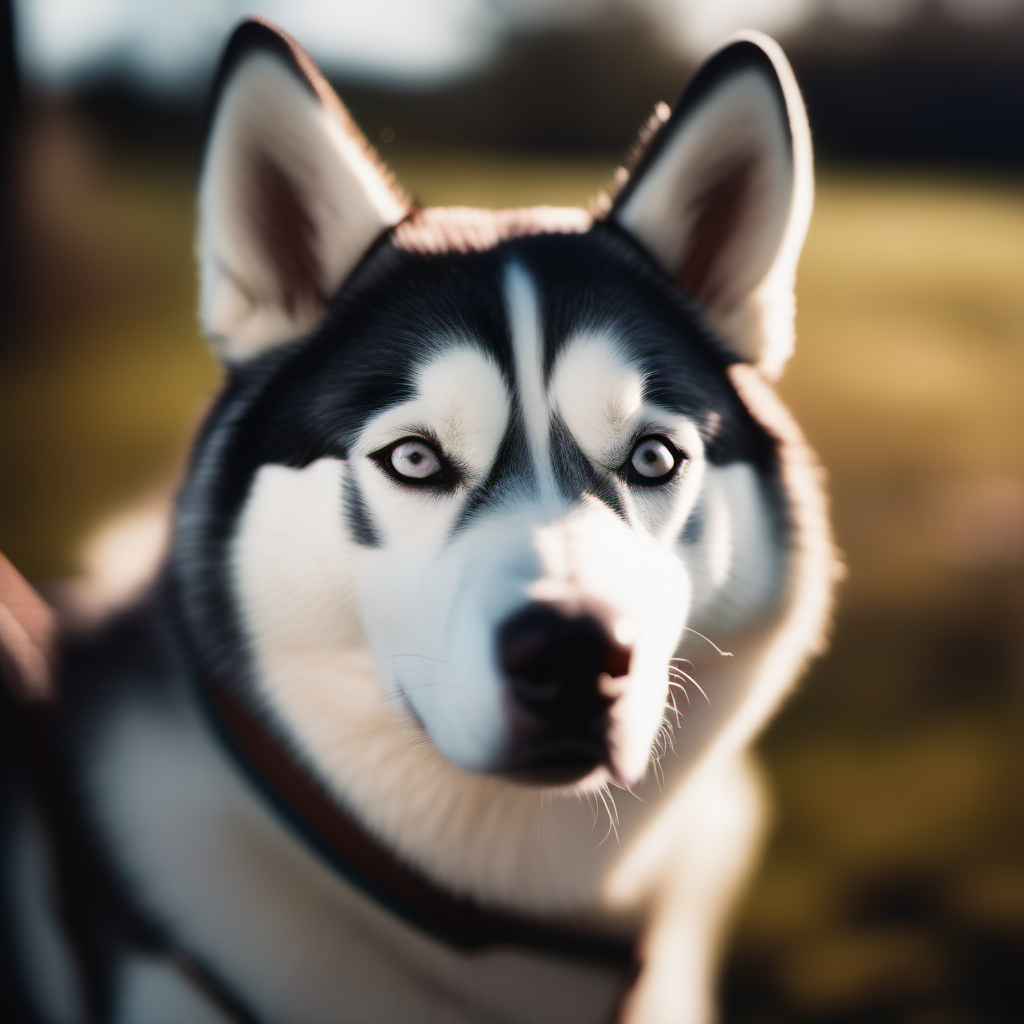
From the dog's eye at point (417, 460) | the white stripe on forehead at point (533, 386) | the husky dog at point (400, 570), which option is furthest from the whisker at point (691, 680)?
the dog's eye at point (417, 460)

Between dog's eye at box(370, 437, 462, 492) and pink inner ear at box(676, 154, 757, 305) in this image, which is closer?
dog's eye at box(370, 437, 462, 492)

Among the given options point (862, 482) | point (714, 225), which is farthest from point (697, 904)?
point (862, 482)

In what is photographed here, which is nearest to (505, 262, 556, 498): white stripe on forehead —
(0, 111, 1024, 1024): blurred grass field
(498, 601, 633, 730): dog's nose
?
(498, 601, 633, 730): dog's nose

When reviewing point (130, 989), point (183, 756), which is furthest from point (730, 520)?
point (130, 989)

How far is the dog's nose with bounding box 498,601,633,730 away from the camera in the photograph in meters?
0.86

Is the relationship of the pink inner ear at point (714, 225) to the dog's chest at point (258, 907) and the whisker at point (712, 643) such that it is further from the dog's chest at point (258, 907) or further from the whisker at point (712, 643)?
the dog's chest at point (258, 907)

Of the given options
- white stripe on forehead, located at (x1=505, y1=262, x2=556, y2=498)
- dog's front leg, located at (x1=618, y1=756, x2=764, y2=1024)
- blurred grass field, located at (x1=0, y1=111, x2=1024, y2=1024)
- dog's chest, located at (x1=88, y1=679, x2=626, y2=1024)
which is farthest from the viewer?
blurred grass field, located at (x1=0, y1=111, x2=1024, y2=1024)

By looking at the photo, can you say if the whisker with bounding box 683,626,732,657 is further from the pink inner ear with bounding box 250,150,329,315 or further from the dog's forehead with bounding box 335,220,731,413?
the pink inner ear with bounding box 250,150,329,315

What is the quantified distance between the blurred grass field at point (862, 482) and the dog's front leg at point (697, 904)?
0.30 metres

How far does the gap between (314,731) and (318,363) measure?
49 centimetres

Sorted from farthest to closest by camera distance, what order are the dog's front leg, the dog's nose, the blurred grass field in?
the blurred grass field → the dog's front leg → the dog's nose

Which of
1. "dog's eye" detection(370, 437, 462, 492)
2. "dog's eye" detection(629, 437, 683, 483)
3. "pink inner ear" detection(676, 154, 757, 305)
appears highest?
"pink inner ear" detection(676, 154, 757, 305)

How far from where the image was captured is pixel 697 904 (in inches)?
57.4

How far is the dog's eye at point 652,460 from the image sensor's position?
1116 mm
